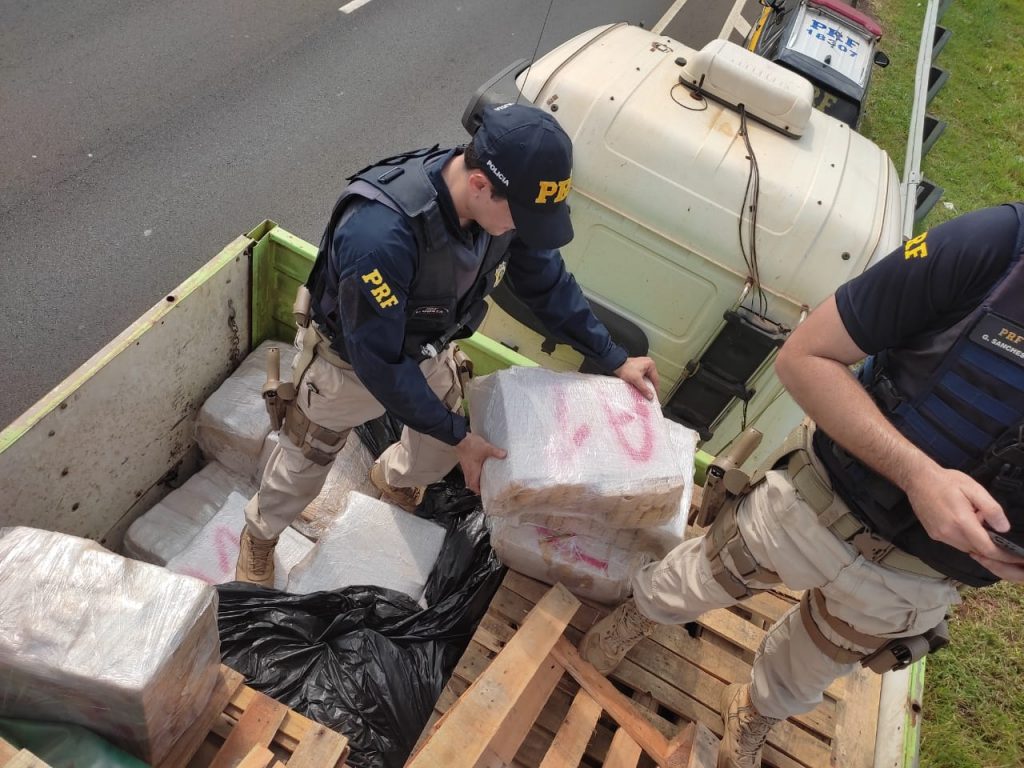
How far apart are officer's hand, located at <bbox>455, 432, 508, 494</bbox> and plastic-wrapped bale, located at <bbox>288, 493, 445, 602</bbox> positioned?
74cm

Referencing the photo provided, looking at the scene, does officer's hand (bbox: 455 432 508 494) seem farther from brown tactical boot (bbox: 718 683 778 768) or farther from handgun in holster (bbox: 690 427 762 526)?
brown tactical boot (bbox: 718 683 778 768)

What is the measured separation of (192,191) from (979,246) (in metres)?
4.85

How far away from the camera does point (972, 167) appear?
281 inches

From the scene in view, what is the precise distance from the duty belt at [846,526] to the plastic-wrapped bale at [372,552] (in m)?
1.47

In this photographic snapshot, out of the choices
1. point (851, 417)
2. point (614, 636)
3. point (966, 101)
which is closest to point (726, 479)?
point (851, 417)

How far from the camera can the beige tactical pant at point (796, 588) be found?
1.97 metres

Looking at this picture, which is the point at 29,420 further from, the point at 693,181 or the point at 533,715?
the point at 693,181

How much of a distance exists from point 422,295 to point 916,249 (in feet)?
4.17

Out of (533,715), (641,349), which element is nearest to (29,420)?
(533,715)

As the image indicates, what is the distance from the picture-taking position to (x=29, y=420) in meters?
2.29

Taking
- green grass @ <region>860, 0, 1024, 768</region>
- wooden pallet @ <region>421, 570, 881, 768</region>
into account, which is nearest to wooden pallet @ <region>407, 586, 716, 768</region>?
wooden pallet @ <region>421, 570, 881, 768</region>

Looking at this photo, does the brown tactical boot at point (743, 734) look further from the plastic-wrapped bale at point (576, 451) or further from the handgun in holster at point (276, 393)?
the handgun in holster at point (276, 393)

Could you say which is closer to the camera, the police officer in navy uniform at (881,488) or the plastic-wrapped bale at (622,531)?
the police officer in navy uniform at (881,488)

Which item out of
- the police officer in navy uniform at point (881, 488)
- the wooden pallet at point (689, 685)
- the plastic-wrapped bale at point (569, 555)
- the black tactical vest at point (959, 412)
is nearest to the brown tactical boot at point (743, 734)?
the police officer in navy uniform at point (881, 488)
